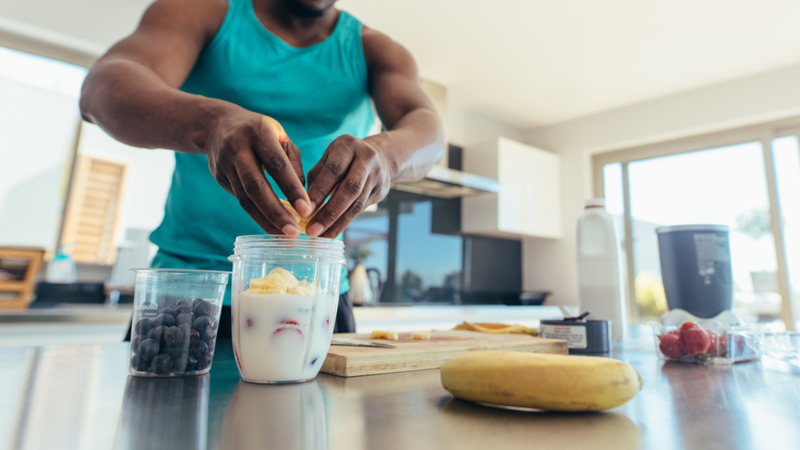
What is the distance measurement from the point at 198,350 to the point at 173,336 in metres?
0.03

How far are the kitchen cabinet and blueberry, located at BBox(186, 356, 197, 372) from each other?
3.07 m

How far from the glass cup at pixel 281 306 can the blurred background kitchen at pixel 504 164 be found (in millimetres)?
1501

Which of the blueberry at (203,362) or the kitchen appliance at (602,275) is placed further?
the kitchen appliance at (602,275)

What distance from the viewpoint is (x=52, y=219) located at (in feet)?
7.29

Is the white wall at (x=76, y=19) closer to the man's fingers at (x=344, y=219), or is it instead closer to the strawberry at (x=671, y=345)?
the man's fingers at (x=344, y=219)

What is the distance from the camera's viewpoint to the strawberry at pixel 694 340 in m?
0.72

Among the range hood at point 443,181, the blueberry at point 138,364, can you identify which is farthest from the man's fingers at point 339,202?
the range hood at point 443,181

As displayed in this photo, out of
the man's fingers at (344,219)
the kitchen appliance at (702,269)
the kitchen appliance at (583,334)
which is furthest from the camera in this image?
the kitchen appliance at (702,269)

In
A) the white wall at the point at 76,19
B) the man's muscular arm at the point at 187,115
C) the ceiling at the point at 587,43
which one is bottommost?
the man's muscular arm at the point at 187,115

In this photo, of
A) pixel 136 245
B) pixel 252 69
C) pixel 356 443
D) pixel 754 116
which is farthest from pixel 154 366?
pixel 754 116

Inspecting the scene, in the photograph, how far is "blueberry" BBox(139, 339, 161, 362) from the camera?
50 cm

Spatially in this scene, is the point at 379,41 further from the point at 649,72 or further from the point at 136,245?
the point at 649,72

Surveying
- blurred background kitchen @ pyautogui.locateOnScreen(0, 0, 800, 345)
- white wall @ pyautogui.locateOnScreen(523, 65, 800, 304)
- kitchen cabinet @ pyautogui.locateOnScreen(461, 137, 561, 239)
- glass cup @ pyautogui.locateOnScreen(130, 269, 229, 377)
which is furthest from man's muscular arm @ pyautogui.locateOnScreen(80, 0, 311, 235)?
white wall @ pyautogui.locateOnScreen(523, 65, 800, 304)

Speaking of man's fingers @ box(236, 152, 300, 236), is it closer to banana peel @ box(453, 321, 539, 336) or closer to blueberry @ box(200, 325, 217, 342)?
blueberry @ box(200, 325, 217, 342)
